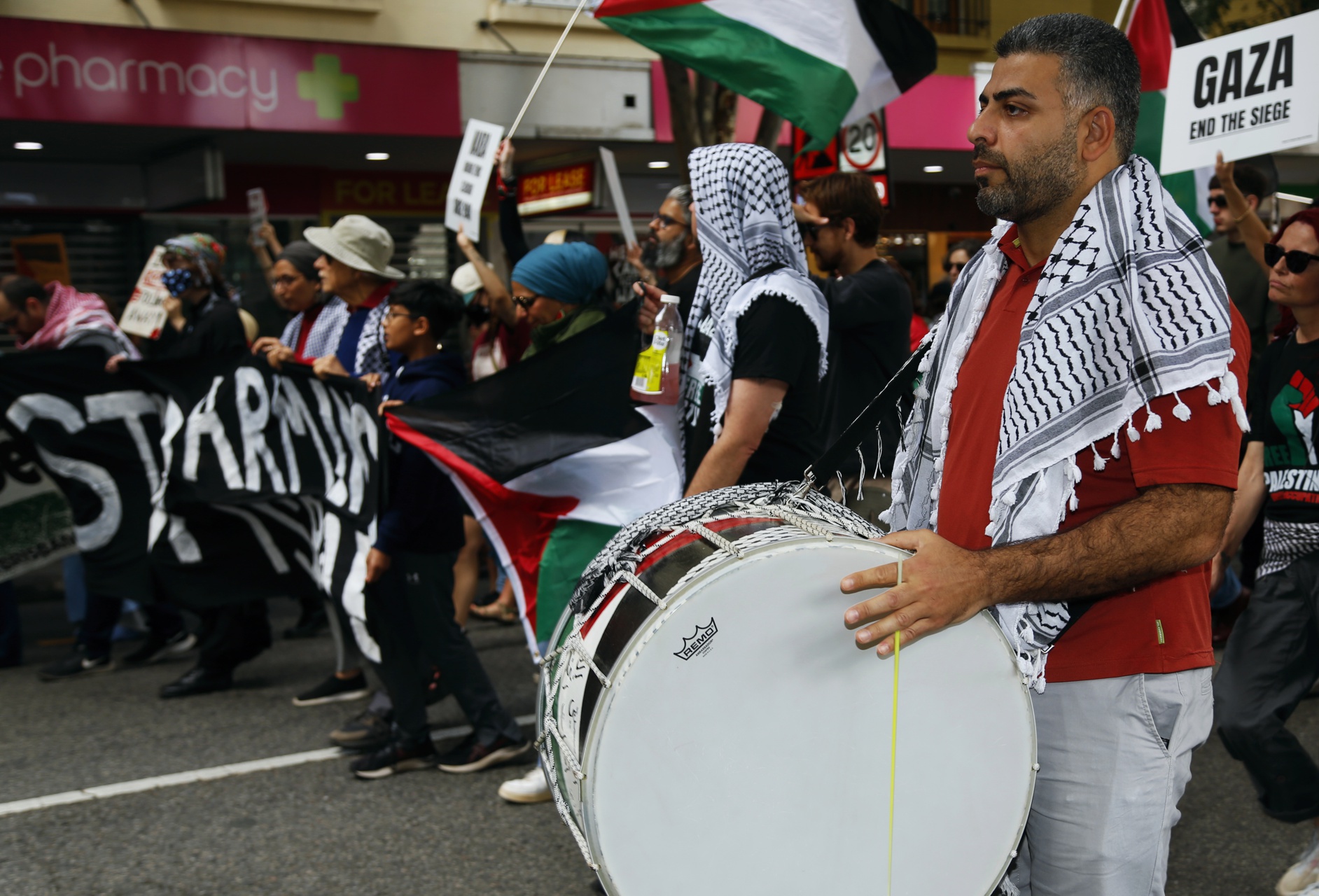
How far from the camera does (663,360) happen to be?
400 centimetres

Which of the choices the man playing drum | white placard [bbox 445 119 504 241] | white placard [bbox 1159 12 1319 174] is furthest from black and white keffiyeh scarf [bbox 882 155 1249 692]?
white placard [bbox 445 119 504 241]

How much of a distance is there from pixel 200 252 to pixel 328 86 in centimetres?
441

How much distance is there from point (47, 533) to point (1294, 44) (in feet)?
21.2

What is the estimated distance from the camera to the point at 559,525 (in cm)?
436

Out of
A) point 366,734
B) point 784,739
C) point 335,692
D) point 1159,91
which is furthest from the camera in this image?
point 1159,91

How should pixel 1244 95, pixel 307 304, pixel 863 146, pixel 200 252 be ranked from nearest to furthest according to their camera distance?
pixel 1244 95, pixel 307 304, pixel 200 252, pixel 863 146

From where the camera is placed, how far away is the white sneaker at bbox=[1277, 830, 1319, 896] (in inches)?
143

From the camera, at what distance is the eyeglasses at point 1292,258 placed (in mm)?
3812

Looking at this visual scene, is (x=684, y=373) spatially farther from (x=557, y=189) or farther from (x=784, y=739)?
(x=557, y=189)

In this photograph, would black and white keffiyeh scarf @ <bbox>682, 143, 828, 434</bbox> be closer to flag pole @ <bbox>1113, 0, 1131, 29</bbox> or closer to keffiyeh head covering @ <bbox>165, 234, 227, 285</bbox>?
flag pole @ <bbox>1113, 0, 1131, 29</bbox>

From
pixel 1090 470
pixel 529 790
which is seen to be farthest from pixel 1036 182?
pixel 529 790

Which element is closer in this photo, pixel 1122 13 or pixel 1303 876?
pixel 1303 876

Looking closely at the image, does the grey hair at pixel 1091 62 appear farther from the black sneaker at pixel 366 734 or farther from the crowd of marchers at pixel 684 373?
the black sneaker at pixel 366 734

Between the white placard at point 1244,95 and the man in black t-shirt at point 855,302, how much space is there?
183 centimetres
